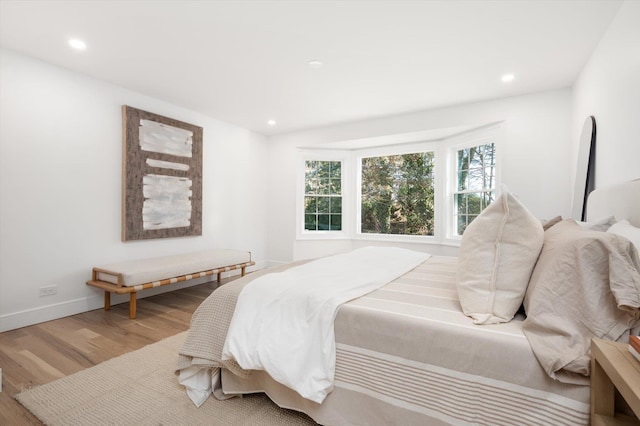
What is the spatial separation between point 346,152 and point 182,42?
3.29 metres

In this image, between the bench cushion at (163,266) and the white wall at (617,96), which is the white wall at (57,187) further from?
the white wall at (617,96)

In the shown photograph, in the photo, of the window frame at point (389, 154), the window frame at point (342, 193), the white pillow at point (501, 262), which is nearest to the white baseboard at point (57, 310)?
the window frame at point (342, 193)

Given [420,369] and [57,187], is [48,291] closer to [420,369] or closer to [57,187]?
[57,187]

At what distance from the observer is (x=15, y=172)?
110 inches

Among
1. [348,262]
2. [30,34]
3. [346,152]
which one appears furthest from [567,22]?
[30,34]

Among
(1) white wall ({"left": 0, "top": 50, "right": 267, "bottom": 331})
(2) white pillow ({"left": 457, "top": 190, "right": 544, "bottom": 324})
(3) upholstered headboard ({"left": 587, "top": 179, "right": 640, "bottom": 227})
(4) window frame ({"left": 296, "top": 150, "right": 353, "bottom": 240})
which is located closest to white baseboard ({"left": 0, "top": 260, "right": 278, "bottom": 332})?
(1) white wall ({"left": 0, "top": 50, "right": 267, "bottom": 331})

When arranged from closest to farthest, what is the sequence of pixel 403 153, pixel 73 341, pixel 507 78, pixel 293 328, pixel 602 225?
pixel 293 328, pixel 602 225, pixel 73 341, pixel 507 78, pixel 403 153

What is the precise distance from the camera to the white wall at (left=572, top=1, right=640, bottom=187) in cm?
189

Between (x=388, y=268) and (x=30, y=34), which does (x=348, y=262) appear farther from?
(x=30, y=34)

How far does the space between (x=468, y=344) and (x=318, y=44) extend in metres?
2.44

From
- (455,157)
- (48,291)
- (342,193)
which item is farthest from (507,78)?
(48,291)

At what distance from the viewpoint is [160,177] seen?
12.7 ft

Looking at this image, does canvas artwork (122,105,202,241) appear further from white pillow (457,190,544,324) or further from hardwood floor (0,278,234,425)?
white pillow (457,190,544,324)

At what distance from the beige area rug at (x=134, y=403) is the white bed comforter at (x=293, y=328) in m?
0.38
